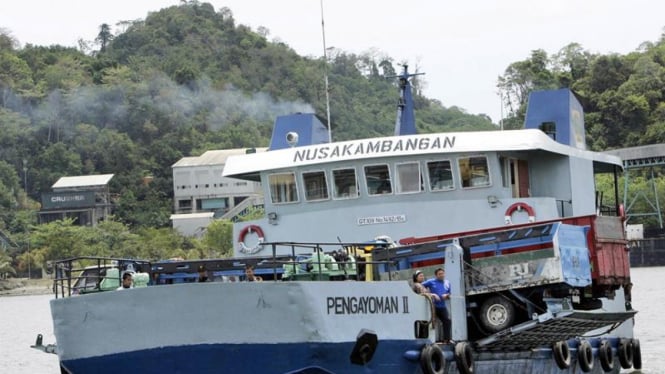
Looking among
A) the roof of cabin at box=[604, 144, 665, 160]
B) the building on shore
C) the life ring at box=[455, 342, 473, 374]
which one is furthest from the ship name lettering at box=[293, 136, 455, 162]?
the building on shore

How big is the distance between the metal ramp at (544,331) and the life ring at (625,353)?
13.4ft

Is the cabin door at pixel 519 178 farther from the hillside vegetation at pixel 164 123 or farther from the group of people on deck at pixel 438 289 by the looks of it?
the hillside vegetation at pixel 164 123

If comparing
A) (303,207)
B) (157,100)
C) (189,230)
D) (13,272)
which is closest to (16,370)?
(303,207)

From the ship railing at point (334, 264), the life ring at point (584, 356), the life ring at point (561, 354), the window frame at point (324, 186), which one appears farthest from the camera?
the window frame at point (324, 186)

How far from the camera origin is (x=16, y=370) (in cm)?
3691

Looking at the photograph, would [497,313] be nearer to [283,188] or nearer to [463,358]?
[463,358]

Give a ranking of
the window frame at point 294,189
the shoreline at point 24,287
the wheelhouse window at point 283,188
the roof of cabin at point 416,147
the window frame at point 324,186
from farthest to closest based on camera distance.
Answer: the shoreline at point 24,287, the wheelhouse window at point 283,188, the window frame at point 294,189, the window frame at point 324,186, the roof of cabin at point 416,147

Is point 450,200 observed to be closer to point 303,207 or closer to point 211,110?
point 303,207

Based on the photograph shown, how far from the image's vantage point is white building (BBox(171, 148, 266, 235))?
141 metres

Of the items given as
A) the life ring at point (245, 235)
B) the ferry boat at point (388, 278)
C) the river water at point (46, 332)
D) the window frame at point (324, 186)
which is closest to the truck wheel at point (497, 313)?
the ferry boat at point (388, 278)

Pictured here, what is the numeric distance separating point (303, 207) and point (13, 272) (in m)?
98.0

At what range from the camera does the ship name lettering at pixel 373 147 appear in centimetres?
2492

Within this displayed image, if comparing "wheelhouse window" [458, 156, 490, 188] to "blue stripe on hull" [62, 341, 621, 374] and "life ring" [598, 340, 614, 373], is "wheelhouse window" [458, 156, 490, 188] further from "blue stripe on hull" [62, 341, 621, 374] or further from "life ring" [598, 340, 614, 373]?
"blue stripe on hull" [62, 341, 621, 374]

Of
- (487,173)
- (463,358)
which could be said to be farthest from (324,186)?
(463,358)
